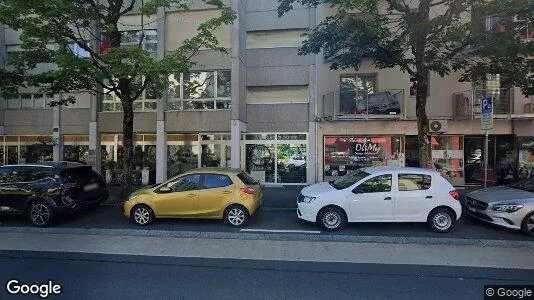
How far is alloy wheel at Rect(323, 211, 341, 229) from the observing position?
301 inches

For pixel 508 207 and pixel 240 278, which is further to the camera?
pixel 508 207

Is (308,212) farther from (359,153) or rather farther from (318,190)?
(359,153)

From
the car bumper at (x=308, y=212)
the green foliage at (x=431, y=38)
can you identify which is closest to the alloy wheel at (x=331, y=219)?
the car bumper at (x=308, y=212)

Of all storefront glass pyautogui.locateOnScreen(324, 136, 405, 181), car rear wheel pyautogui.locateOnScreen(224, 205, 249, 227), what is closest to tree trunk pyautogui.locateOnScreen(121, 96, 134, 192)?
car rear wheel pyautogui.locateOnScreen(224, 205, 249, 227)

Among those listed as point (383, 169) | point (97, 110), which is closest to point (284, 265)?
point (383, 169)

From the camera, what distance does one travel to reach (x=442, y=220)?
7.59m

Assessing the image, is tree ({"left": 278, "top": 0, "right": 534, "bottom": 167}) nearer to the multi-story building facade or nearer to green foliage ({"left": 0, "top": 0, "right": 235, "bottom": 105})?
green foliage ({"left": 0, "top": 0, "right": 235, "bottom": 105})

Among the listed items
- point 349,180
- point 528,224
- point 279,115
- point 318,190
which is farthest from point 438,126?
point 318,190

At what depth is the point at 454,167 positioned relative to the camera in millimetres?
14242

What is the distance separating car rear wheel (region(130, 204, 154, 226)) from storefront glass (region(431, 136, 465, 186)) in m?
11.5

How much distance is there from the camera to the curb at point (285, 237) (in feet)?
22.4

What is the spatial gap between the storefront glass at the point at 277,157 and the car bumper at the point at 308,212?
7111 millimetres

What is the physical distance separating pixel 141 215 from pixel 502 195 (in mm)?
8419

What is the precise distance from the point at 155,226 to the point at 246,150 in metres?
7.65
